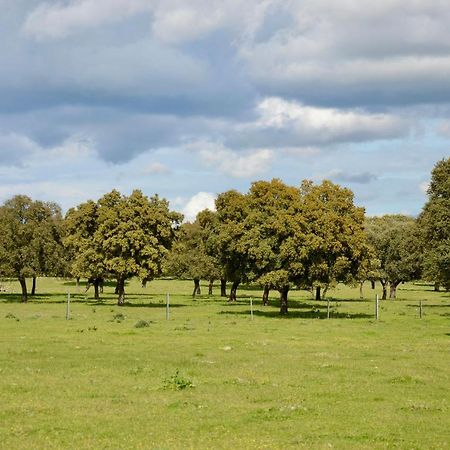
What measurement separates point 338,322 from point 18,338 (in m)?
29.1

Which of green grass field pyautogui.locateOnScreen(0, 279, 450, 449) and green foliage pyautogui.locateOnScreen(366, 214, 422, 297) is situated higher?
green foliage pyautogui.locateOnScreen(366, 214, 422, 297)

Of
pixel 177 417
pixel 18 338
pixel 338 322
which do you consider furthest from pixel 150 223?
pixel 177 417

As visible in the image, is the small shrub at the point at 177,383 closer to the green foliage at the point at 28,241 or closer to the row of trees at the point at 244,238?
the row of trees at the point at 244,238

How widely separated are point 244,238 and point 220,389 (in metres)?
41.5

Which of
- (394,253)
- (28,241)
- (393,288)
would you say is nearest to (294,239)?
(28,241)

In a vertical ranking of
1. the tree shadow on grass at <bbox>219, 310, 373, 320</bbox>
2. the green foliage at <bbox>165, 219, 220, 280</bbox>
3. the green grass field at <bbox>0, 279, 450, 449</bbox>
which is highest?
the green foliage at <bbox>165, 219, 220, 280</bbox>

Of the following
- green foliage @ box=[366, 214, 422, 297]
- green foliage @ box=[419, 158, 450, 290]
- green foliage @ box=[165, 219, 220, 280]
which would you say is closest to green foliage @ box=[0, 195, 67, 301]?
green foliage @ box=[165, 219, 220, 280]

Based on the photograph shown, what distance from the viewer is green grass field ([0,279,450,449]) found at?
16.6 m

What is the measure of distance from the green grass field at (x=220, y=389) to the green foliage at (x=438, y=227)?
23.4 meters

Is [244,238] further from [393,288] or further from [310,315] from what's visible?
[393,288]

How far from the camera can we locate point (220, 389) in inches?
924

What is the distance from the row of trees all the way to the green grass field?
52.5 ft

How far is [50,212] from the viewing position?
87.8 meters

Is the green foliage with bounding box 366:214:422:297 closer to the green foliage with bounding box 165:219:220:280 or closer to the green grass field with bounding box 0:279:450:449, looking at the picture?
the green foliage with bounding box 165:219:220:280
